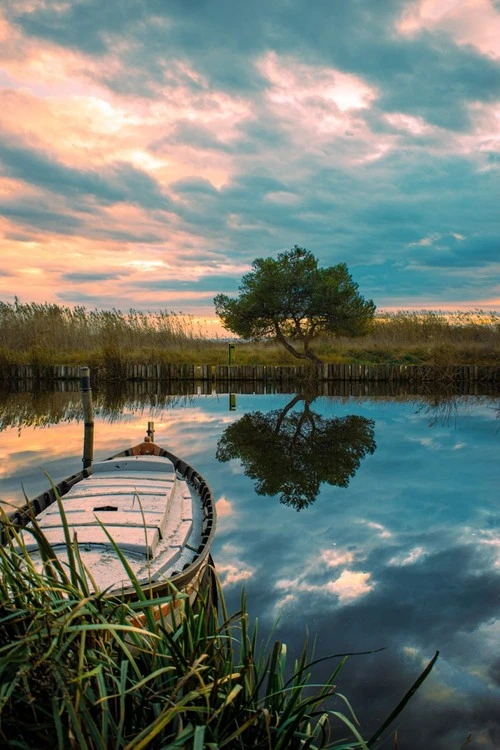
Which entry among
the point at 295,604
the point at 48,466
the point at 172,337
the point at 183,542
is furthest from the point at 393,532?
the point at 172,337

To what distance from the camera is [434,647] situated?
5.09 m

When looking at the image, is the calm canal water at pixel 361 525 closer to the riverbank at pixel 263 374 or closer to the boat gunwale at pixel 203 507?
the boat gunwale at pixel 203 507

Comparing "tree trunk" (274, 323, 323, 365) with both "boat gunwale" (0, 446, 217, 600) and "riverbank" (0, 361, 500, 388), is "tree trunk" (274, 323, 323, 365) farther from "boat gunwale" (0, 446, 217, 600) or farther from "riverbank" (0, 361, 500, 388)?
"boat gunwale" (0, 446, 217, 600)

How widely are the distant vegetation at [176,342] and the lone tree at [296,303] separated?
1.65 m

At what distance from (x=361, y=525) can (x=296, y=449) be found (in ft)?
15.4

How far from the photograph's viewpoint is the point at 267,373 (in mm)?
24078

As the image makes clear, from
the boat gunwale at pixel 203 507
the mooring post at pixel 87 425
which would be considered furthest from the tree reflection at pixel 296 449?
the mooring post at pixel 87 425

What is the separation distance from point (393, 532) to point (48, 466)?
6.55m

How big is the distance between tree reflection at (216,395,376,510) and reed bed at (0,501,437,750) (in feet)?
22.0

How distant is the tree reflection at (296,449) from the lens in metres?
10.4

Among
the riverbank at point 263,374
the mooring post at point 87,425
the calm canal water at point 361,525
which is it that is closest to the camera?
the calm canal water at point 361,525

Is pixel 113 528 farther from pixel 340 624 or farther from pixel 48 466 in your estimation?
pixel 48 466

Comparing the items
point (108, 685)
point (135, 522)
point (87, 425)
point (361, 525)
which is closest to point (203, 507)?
point (135, 522)

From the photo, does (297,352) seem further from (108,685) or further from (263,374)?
(108,685)
